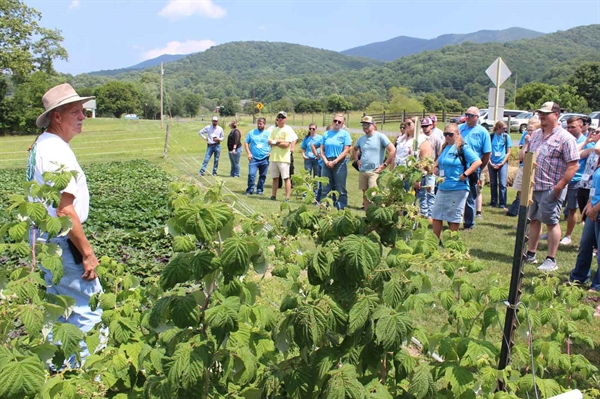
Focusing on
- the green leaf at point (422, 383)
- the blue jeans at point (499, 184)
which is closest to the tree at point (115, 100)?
the blue jeans at point (499, 184)

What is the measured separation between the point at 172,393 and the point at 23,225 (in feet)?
3.73

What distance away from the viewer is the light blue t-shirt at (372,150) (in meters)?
9.46

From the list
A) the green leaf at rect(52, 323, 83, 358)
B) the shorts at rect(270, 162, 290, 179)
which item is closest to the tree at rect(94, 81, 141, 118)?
the shorts at rect(270, 162, 290, 179)

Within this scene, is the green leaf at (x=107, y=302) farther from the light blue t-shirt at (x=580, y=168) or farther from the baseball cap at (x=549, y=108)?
the light blue t-shirt at (x=580, y=168)

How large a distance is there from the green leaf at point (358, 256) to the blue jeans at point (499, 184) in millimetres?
10338

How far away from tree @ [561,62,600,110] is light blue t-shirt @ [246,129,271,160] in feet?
228

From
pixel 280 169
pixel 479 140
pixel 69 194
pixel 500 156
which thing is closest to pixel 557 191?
pixel 479 140

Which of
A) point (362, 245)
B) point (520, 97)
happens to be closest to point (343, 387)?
point (362, 245)

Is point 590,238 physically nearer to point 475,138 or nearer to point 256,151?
point 475,138

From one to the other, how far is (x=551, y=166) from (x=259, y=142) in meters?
7.81

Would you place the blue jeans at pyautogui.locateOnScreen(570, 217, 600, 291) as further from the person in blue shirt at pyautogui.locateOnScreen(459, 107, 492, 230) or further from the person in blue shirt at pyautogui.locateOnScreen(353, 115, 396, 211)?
the person in blue shirt at pyautogui.locateOnScreen(353, 115, 396, 211)

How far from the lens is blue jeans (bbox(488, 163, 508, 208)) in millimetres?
11547

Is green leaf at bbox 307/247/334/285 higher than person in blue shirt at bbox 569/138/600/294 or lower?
higher

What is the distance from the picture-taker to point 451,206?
24.3 feet
